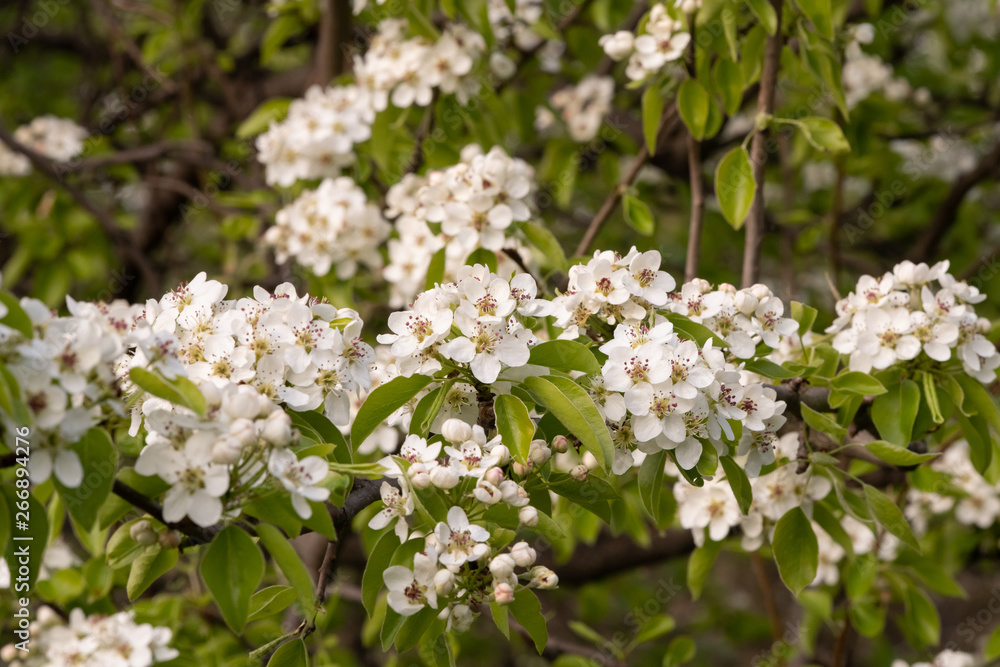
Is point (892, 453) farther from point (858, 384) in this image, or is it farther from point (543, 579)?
point (543, 579)

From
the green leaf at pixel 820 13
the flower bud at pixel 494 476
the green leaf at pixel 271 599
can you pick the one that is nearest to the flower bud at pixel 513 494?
the flower bud at pixel 494 476

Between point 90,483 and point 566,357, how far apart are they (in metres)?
0.73

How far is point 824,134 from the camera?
7.33ft

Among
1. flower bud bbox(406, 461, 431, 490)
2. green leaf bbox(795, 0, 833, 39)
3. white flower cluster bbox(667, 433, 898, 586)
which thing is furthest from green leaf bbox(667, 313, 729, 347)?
green leaf bbox(795, 0, 833, 39)

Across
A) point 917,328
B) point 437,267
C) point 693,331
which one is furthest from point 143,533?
point 917,328

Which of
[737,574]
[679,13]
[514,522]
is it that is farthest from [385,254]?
[737,574]

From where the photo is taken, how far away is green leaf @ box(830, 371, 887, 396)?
170 centimetres

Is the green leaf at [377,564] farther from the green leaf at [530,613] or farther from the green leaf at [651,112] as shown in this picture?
the green leaf at [651,112]

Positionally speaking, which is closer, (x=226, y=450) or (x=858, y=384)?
(x=226, y=450)

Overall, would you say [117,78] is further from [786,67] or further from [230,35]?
[786,67]

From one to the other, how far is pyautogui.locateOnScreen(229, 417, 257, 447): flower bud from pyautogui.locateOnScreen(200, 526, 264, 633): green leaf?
0.50 feet

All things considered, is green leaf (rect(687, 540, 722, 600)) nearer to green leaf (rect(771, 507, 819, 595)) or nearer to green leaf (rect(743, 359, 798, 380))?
green leaf (rect(771, 507, 819, 595))

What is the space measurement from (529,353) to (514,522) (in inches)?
10.9

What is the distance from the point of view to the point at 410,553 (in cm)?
146
